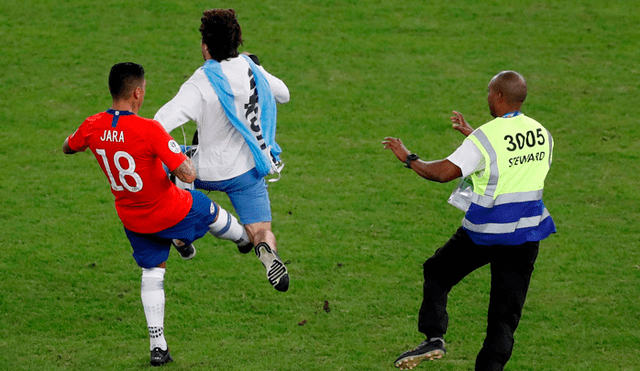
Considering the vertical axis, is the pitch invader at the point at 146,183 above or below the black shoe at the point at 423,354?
above

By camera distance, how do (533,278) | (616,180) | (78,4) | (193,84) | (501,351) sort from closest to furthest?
(501,351)
(193,84)
(533,278)
(616,180)
(78,4)

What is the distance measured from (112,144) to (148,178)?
0.34 meters

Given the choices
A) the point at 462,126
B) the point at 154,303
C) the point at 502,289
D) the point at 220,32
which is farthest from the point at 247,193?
the point at 502,289

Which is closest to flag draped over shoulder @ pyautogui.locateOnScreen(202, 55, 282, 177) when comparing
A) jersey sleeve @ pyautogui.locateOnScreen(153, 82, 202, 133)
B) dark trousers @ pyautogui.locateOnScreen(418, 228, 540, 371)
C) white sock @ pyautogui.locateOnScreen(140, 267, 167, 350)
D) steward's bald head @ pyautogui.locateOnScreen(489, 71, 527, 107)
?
jersey sleeve @ pyautogui.locateOnScreen(153, 82, 202, 133)

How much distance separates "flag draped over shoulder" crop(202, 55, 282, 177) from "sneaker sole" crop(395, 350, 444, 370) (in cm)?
172

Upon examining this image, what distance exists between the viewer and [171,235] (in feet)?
18.5

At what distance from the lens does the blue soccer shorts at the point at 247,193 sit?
572 cm

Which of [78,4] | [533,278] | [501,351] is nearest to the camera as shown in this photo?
[501,351]

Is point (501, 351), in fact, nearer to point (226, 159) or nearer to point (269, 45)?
point (226, 159)

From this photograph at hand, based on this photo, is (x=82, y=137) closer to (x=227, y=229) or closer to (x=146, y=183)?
(x=146, y=183)

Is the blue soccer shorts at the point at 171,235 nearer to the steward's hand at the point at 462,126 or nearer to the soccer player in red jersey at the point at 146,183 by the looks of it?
the soccer player in red jersey at the point at 146,183

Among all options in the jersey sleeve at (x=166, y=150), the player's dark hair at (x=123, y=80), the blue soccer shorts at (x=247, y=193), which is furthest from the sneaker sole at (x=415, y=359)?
the player's dark hair at (x=123, y=80)

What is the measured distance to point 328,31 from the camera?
48.4 feet

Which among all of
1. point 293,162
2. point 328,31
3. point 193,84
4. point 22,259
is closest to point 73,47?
point 328,31
